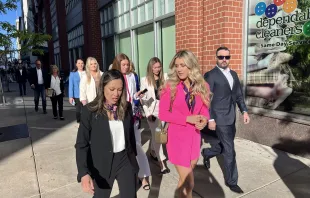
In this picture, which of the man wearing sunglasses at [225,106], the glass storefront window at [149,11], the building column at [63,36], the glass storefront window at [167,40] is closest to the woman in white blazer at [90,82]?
the man wearing sunglasses at [225,106]

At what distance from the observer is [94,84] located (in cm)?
450

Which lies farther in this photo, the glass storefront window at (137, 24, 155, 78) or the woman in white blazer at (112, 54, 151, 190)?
the glass storefront window at (137, 24, 155, 78)

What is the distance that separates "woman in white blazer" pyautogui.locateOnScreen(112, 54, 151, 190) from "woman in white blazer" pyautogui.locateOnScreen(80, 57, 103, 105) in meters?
1.03

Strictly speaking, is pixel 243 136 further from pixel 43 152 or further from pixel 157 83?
pixel 43 152

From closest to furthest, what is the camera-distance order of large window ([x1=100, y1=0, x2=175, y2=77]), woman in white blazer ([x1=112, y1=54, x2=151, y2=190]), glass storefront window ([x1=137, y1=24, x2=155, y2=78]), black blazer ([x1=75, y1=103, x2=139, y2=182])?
black blazer ([x1=75, y1=103, x2=139, y2=182]) < woman in white blazer ([x1=112, y1=54, x2=151, y2=190]) < large window ([x1=100, y1=0, x2=175, y2=77]) < glass storefront window ([x1=137, y1=24, x2=155, y2=78])

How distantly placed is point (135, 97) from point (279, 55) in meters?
3.04

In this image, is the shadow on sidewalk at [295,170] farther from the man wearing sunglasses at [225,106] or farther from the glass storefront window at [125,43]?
the glass storefront window at [125,43]

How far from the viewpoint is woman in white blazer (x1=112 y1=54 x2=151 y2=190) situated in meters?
3.41

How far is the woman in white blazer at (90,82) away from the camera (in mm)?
4500

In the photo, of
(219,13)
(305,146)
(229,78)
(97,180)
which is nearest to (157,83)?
(229,78)

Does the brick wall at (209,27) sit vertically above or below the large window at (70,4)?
below

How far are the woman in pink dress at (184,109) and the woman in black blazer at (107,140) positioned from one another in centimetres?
48

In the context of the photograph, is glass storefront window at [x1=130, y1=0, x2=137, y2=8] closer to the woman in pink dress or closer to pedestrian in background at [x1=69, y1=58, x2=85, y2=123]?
pedestrian in background at [x1=69, y1=58, x2=85, y2=123]

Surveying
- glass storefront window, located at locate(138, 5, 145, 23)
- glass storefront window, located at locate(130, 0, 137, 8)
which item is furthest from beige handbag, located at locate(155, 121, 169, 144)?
glass storefront window, located at locate(130, 0, 137, 8)
